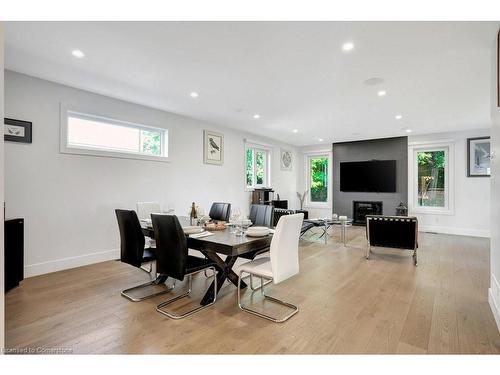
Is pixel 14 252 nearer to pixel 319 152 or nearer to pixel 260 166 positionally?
pixel 260 166

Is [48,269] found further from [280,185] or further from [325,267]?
[280,185]

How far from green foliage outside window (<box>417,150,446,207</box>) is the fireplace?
1.06 metres

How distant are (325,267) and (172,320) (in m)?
2.36

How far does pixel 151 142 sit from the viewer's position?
4.89 meters

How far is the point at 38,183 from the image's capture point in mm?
3465

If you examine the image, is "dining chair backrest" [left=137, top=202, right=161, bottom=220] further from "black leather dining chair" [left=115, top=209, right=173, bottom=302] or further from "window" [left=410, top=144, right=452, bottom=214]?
"window" [left=410, top=144, right=452, bottom=214]

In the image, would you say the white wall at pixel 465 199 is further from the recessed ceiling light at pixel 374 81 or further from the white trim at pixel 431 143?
the recessed ceiling light at pixel 374 81

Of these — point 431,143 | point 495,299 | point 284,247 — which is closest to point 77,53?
point 284,247

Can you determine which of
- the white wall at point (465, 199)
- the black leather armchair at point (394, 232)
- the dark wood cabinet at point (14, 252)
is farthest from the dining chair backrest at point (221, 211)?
the white wall at point (465, 199)

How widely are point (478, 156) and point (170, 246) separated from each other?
7410 mm

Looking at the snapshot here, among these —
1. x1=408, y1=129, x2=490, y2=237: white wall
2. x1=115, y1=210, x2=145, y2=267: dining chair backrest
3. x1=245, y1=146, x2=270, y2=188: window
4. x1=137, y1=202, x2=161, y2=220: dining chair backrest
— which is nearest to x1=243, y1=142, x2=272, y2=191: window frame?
x1=245, y1=146, x2=270, y2=188: window

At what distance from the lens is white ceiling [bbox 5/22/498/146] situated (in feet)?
7.70

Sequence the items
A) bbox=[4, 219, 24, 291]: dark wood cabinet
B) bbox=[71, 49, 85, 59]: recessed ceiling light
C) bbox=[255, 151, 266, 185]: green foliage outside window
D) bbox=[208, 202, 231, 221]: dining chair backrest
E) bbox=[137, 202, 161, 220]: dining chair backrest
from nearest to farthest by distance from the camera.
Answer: bbox=[71, 49, 85, 59]: recessed ceiling light < bbox=[4, 219, 24, 291]: dark wood cabinet < bbox=[137, 202, 161, 220]: dining chair backrest < bbox=[208, 202, 231, 221]: dining chair backrest < bbox=[255, 151, 266, 185]: green foliage outside window

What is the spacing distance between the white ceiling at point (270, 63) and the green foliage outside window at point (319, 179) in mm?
3946
